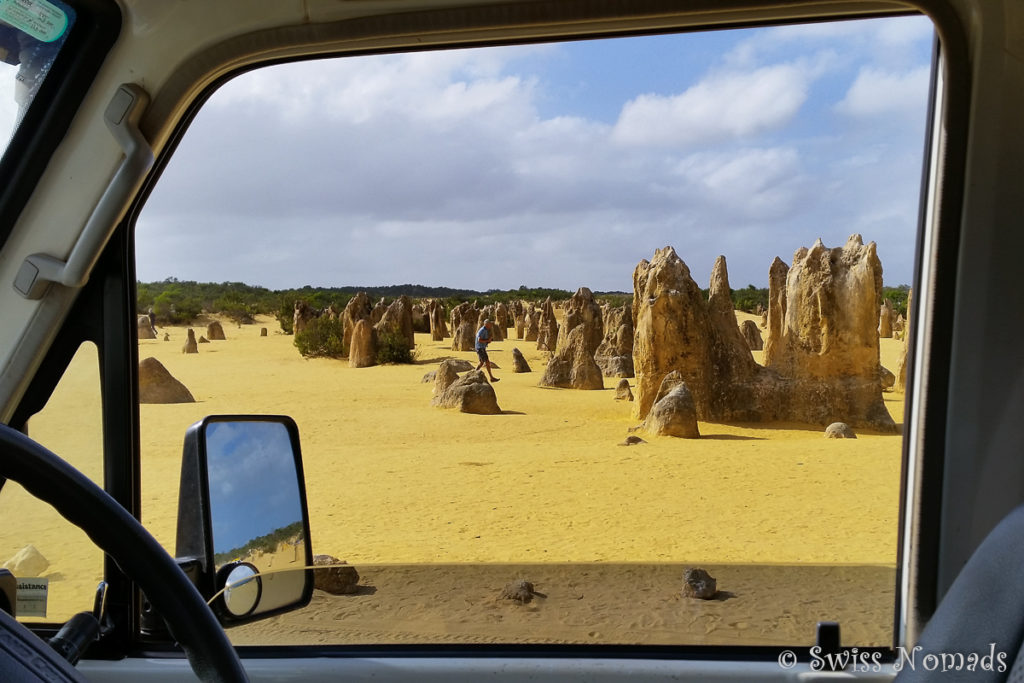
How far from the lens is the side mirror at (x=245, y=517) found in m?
1.59

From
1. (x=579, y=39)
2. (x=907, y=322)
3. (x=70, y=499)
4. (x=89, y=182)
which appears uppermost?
(x=579, y=39)

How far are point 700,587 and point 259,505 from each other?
305cm

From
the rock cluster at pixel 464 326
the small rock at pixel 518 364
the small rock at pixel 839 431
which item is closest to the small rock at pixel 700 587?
the small rock at pixel 839 431

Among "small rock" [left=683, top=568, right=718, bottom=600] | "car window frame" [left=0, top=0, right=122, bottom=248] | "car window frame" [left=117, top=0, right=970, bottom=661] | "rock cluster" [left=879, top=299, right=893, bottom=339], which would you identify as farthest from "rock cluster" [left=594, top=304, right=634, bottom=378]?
"car window frame" [left=0, top=0, right=122, bottom=248]

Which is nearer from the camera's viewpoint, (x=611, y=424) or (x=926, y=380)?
(x=926, y=380)

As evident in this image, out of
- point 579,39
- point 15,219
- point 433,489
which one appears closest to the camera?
point 15,219

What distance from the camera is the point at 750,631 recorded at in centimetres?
230

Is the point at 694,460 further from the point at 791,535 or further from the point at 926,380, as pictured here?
the point at 926,380

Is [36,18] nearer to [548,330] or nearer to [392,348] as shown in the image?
[392,348]

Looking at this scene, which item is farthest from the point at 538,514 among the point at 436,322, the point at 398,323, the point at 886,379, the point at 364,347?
the point at 436,322

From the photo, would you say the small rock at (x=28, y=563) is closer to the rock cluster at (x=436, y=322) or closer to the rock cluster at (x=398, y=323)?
the rock cluster at (x=398, y=323)

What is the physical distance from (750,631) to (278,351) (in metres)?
27.9

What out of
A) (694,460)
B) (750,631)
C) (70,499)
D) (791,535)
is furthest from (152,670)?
(694,460)

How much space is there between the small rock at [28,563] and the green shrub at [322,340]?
2440cm
